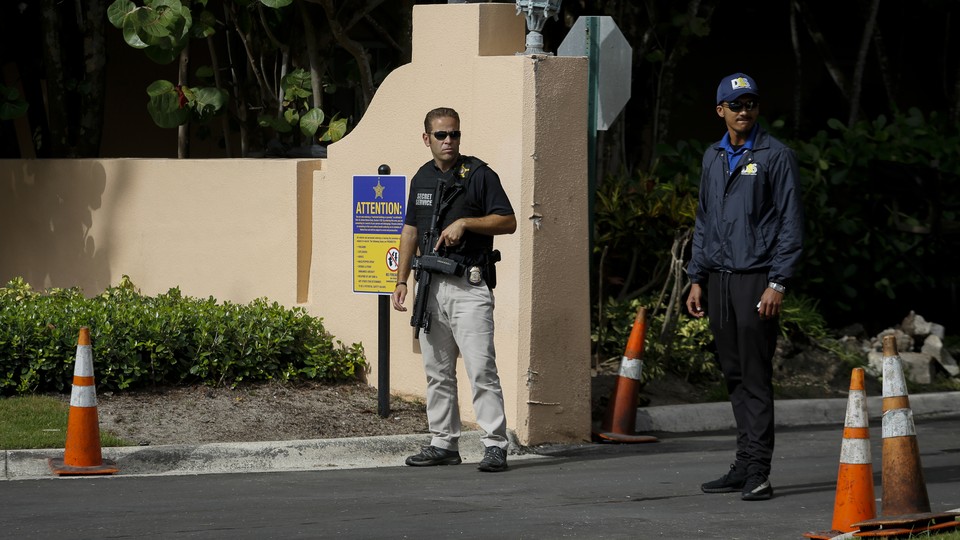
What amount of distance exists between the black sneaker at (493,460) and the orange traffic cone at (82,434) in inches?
79.3

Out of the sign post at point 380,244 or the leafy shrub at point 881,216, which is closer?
the sign post at point 380,244

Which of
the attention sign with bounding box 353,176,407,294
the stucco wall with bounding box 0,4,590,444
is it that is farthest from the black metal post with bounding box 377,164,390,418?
the stucco wall with bounding box 0,4,590,444

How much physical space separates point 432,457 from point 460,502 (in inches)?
48.5

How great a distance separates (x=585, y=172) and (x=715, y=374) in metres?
2.85

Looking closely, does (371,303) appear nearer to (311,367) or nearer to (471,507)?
(311,367)

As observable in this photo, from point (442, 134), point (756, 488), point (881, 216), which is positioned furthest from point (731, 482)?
point (881, 216)

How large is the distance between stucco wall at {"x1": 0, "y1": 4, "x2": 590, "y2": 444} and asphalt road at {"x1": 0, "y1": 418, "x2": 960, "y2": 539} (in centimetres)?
89

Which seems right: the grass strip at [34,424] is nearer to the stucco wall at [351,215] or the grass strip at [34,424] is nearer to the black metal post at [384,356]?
the black metal post at [384,356]

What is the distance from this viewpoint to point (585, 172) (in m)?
9.16

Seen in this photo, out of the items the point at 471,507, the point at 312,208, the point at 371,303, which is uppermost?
the point at 312,208

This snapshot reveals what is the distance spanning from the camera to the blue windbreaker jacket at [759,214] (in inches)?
283

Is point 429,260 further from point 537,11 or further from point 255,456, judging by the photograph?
point 537,11

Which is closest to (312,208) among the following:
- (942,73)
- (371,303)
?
(371,303)

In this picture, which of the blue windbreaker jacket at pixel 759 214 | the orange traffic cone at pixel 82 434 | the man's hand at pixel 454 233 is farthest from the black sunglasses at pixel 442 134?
the orange traffic cone at pixel 82 434
